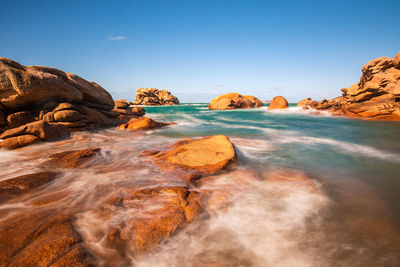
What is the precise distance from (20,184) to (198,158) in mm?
3408

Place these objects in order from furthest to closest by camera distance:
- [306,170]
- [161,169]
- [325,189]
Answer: [306,170] → [161,169] → [325,189]

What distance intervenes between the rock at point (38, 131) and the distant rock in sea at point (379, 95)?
23702 mm

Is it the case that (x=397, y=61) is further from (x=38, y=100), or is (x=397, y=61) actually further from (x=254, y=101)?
(x=254, y=101)

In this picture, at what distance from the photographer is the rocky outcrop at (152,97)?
80062mm

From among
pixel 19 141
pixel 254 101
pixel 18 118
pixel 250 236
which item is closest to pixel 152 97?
pixel 254 101

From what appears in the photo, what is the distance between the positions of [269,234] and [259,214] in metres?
0.43

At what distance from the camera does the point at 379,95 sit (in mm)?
18172

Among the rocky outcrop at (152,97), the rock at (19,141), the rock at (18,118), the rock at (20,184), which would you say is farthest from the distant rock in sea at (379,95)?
the rocky outcrop at (152,97)

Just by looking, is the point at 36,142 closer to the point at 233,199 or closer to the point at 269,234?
the point at 233,199

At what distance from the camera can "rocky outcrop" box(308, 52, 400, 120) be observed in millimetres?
16158

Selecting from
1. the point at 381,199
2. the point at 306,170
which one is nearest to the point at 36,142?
the point at 306,170

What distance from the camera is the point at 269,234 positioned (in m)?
2.29

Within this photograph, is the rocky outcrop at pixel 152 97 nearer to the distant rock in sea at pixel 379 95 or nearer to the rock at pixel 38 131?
the distant rock in sea at pixel 379 95

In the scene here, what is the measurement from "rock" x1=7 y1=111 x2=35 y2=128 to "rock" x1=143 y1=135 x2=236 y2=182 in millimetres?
7200
